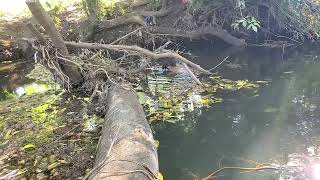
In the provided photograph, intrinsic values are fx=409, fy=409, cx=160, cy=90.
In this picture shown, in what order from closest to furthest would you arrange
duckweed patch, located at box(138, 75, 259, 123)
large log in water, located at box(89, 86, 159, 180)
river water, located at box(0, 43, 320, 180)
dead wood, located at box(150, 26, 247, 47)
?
1. large log in water, located at box(89, 86, 159, 180)
2. river water, located at box(0, 43, 320, 180)
3. duckweed patch, located at box(138, 75, 259, 123)
4. dead wood, located at box(150, 26, 247, 47)

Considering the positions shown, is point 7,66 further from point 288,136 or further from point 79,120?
point 288,136

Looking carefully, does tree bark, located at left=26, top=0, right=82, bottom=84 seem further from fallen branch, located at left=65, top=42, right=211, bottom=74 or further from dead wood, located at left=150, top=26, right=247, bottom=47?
dead wood, located at left=150, top=26, right=247, bottom=47

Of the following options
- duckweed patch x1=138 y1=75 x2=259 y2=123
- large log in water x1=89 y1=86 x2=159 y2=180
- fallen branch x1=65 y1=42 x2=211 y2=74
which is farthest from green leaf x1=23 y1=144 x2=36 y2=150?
fallen branch x1=65 y1=42 x2=211 y2=74

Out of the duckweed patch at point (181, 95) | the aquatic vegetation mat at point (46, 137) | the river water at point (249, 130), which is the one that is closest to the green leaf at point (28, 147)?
the aquatic vegetation mat at point (46, 137)

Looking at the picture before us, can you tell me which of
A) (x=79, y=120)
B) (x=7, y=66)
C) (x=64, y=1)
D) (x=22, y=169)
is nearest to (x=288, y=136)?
(x=79, y=120)

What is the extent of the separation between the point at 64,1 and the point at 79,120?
729cm

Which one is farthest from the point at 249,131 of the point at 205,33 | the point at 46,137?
the point at 205,33

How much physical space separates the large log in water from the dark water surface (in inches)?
20.5

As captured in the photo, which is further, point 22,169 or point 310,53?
point 310,53

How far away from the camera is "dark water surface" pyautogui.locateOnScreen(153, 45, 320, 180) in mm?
4059

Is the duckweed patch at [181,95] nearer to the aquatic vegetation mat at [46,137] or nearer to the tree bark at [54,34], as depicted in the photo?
the aquatic vegetation mat at [46,137]

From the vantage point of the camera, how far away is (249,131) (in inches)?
189

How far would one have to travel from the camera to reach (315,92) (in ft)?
20.0

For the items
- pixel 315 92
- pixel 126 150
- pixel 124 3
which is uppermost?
pixel 124 3
